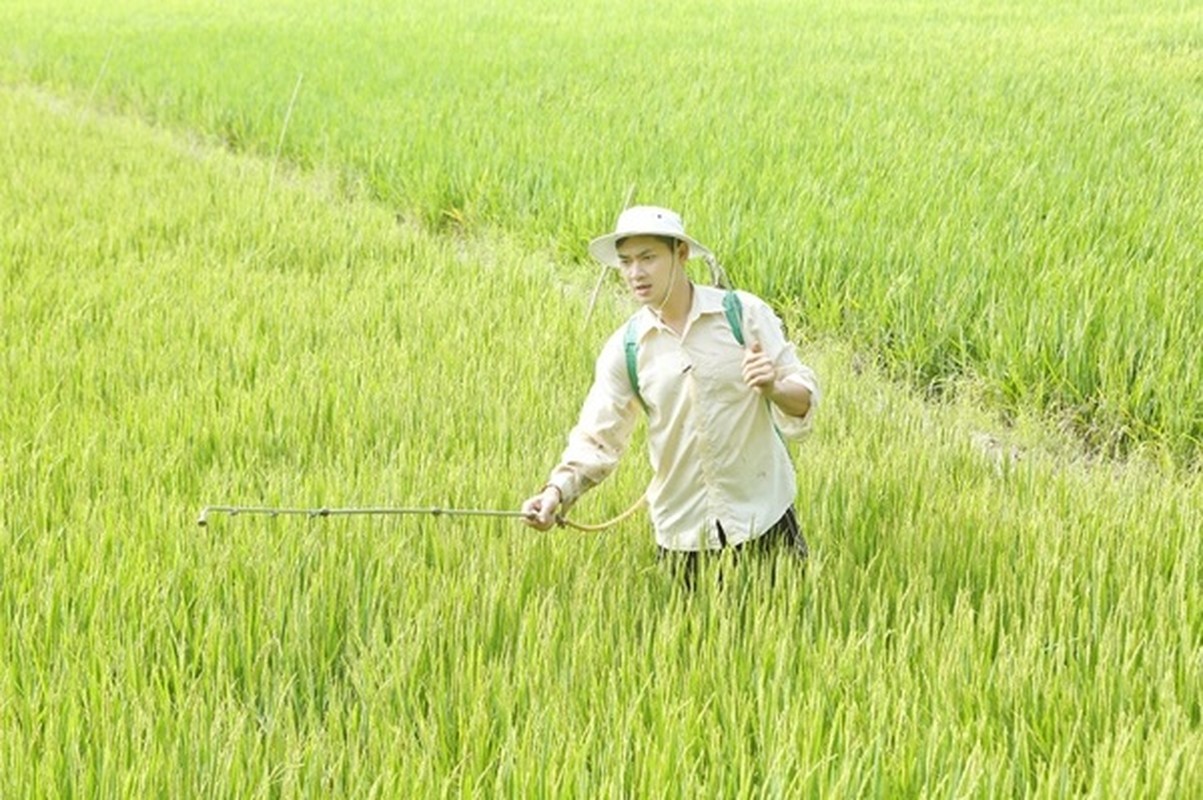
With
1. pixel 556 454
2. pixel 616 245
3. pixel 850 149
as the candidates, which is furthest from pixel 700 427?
pixel 850 149

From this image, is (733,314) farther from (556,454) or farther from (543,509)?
(556,454)

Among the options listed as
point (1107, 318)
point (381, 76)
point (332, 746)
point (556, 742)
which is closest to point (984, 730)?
point (556, 742)

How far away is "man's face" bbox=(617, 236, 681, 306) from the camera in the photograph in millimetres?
1953

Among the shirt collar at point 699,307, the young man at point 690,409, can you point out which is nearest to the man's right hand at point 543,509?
the young man at point 690,409

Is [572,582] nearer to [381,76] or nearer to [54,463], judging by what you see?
[54,463]

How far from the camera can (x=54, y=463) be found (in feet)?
8.65

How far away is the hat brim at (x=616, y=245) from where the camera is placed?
190cm

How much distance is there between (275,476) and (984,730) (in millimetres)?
1402

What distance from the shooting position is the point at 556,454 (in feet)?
9.23

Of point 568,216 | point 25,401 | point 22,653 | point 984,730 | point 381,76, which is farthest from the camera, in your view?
point 381,76

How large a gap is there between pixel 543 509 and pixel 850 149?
4.05 m

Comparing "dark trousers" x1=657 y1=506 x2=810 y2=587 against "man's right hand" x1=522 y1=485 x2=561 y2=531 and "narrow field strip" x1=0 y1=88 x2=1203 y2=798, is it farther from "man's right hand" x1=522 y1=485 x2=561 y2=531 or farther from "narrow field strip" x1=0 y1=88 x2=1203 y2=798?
"man's right hand" x1=522 y1=485 x2=561 y2=531

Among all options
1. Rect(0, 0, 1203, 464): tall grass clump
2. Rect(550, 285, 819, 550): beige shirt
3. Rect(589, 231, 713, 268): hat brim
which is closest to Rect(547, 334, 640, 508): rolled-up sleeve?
Rect(550, 285, 819, 550): beige shirt

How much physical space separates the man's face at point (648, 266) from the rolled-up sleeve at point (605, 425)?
0.39 ft
